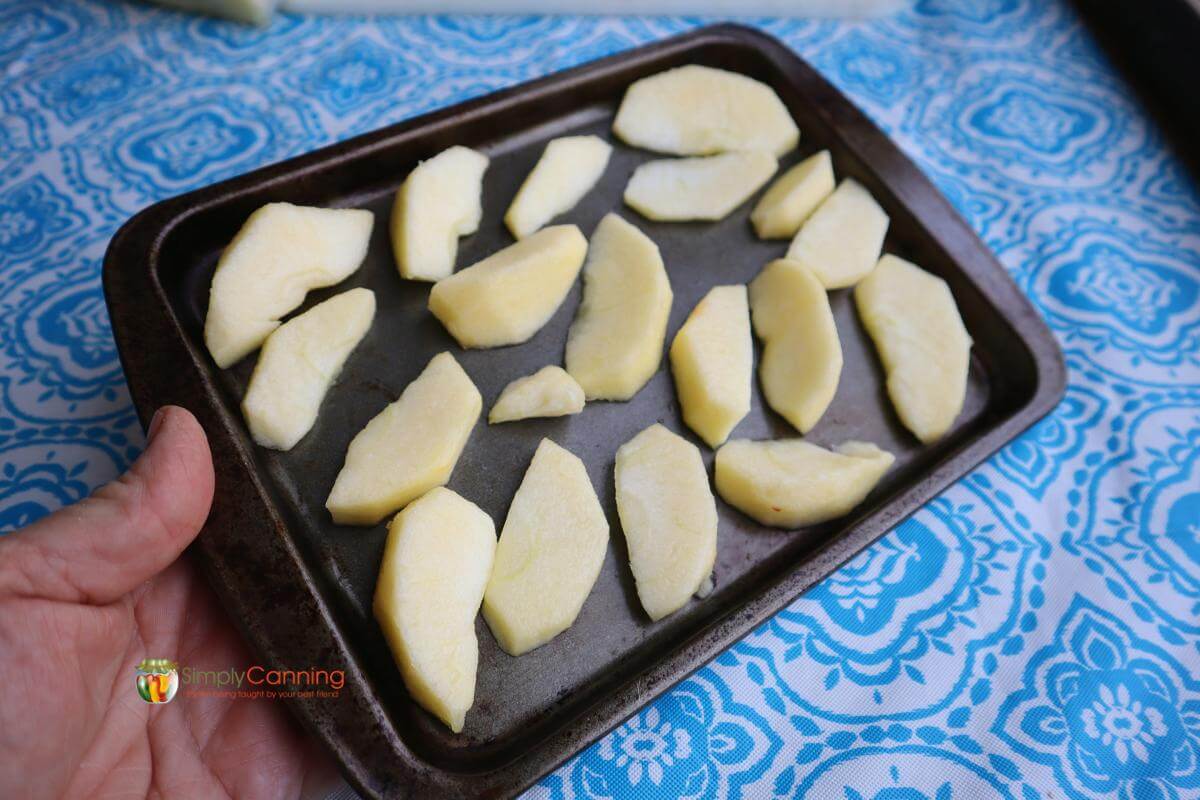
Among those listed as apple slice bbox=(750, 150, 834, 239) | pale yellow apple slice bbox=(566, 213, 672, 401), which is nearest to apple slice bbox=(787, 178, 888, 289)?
apple slice bbox=(750, 150, 834, 239)

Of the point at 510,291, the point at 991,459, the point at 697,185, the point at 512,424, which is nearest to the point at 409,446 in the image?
the point at 512,424

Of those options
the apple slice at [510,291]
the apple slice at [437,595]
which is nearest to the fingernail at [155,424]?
the apple slice at [437,595]

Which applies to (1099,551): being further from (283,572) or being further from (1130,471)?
(283,572)

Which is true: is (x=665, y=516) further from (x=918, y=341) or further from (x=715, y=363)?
(x=918, y=341)

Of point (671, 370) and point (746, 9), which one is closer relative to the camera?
point (671, 370)

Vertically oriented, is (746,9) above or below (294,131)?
above

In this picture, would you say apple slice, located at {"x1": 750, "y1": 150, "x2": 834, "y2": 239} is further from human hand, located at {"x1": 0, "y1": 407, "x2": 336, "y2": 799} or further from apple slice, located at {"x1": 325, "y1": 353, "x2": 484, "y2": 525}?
human hand, located at {"x1": 0, "y1": 407, "x2": 336, "y2": 799}

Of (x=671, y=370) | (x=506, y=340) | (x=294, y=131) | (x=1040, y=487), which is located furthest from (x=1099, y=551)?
(x=294, y=131)
